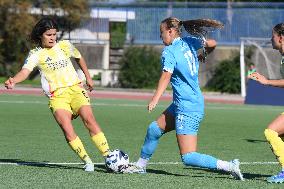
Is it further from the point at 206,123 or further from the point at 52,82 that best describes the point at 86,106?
the point at 206,123

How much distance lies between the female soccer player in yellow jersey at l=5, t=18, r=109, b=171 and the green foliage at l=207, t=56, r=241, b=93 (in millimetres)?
30242

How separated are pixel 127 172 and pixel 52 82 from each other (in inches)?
59.3

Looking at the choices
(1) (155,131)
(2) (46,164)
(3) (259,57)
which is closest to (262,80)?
(1) (155,131)

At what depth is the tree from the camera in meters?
46.4

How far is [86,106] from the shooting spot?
12469 millimetres

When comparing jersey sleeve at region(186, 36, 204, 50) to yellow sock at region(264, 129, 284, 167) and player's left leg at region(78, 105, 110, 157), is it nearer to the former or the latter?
yellow sock at region(264, 129, 284, 167)

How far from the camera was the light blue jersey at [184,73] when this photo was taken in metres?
11.5

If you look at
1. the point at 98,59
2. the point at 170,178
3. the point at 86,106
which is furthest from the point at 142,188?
the point at 98,59

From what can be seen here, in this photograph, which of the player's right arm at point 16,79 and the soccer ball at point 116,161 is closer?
the player's right arm at point 16,79

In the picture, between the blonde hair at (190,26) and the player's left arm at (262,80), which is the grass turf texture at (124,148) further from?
the blonde hair at (190,26)

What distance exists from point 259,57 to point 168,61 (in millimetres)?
32349

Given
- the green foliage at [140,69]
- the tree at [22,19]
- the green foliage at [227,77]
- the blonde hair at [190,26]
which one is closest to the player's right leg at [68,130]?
the blonde hair at [190,26]

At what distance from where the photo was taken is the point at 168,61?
37.6ft

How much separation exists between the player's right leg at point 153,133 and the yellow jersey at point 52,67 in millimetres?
1253
